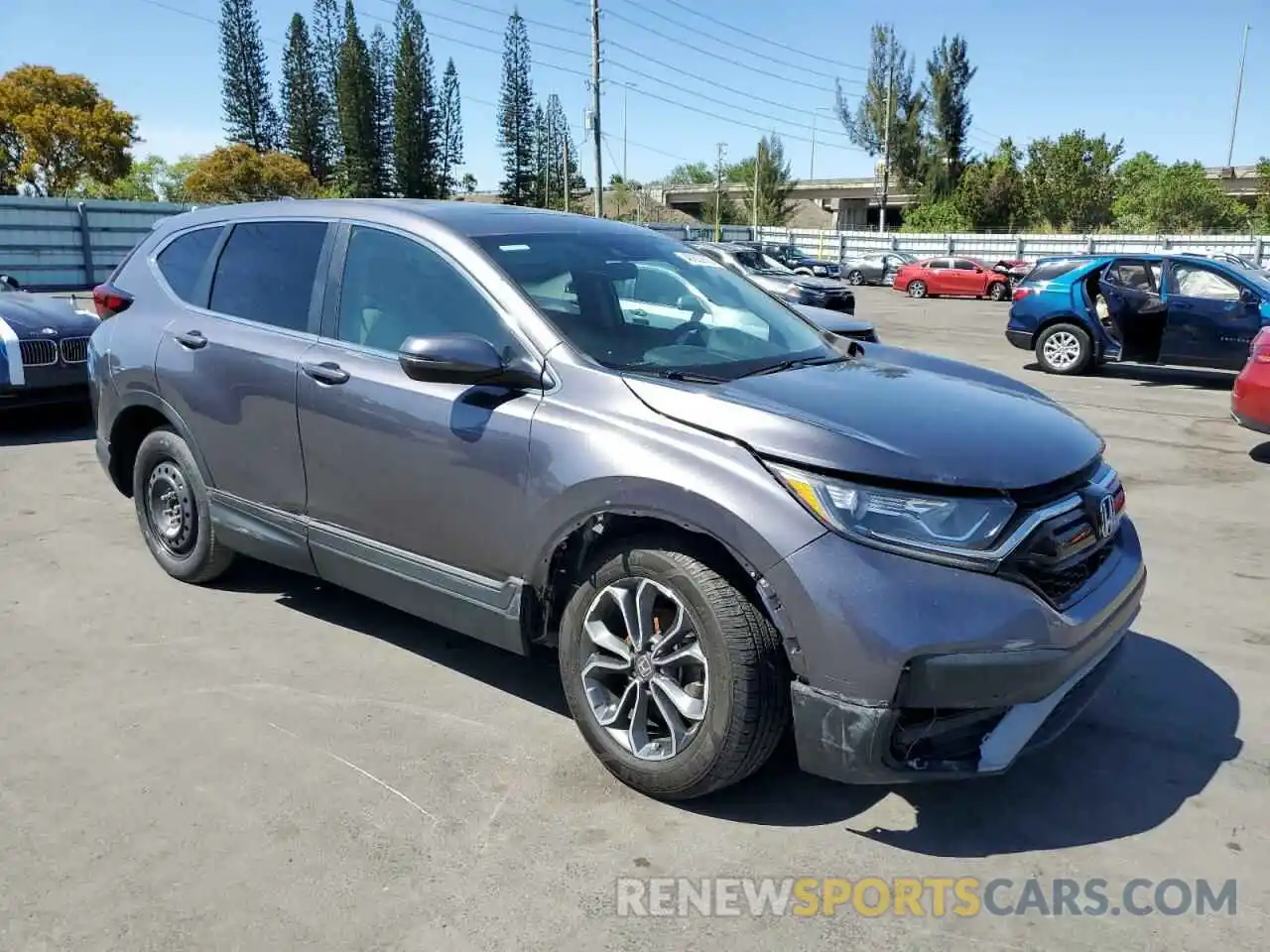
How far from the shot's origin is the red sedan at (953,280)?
34281 mm

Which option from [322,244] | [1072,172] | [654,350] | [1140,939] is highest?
[1072,172]

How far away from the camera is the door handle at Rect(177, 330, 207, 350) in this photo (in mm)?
4355

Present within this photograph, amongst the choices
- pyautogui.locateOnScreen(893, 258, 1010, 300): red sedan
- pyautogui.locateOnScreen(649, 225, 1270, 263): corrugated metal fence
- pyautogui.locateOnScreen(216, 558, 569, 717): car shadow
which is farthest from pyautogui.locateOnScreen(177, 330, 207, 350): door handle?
pyautogui.locateOnScreen(893, 258, 1010, 300): red sedan

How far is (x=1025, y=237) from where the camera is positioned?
144ft

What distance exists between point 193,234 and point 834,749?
383cm

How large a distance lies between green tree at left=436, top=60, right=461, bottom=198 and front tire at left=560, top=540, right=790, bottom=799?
79.2 m

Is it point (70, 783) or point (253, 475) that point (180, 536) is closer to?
point (253, 475)

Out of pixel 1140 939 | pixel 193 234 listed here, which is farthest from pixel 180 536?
pixel 1140 939

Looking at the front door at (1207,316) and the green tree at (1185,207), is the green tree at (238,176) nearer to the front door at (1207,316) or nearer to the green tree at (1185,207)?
the green tree at (1185,207)

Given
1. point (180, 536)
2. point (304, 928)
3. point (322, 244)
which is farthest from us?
point (180, 536)

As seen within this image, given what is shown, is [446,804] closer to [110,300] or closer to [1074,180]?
[110,300]

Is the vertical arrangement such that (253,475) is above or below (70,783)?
above

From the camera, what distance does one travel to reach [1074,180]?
206 feet

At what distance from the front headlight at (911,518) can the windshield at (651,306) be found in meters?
0.74
